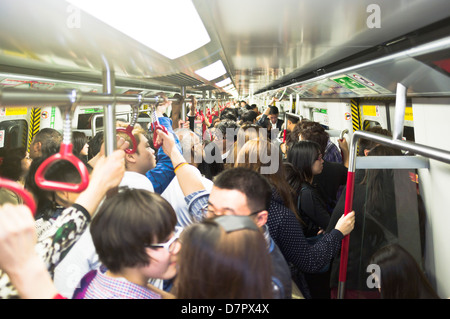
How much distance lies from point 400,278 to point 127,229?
4.41 feet

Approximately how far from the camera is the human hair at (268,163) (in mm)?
2305

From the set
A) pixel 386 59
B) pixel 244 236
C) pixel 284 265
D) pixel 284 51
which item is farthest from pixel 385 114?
pixel 244 236

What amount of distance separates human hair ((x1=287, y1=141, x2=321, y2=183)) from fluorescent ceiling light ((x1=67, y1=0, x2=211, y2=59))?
1413 mm

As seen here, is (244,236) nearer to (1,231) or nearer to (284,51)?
(1,231)

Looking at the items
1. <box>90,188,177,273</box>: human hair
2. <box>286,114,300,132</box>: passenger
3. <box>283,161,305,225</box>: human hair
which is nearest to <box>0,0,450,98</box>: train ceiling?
<box>90,188,177,273</box>: human hair

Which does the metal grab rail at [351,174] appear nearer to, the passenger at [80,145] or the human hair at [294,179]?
the human hair at [294,179]

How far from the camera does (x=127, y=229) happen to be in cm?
124

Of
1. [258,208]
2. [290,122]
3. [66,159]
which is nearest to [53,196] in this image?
[66,159]

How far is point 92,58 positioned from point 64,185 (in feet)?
3.49

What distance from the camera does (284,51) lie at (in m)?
3.34

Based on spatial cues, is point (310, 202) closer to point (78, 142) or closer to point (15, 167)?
point (78, 142)

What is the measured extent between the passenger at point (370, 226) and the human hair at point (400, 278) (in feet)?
1.34

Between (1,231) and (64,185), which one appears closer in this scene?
(1,231)

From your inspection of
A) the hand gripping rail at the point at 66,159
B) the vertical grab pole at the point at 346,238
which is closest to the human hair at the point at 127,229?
the hand gripping rail at the point at 66,159
